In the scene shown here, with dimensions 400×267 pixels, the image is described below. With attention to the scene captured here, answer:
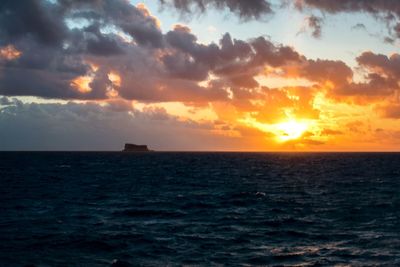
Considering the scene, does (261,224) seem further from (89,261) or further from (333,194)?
(333,194)

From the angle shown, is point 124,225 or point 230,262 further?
point 124,225

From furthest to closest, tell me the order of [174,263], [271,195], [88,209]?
1. [271,195]
2. [88,209]
3. [174,263]

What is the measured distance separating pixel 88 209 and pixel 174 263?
2380cm

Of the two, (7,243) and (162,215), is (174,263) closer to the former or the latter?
(7,243)

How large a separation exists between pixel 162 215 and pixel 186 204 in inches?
322

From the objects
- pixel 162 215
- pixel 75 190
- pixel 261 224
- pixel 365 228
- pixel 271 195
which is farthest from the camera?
pixel 75 190

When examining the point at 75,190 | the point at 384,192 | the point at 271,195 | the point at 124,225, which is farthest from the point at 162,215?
the point at 384,192

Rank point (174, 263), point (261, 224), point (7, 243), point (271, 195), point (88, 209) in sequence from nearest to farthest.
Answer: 1. point (174, 263)
2. point (7, 243)
3. point (261, 224)
4. point (88, 209)
5. point (271, 195)

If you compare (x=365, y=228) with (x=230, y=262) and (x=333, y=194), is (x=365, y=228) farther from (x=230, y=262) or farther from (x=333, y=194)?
(x=333, y=194)

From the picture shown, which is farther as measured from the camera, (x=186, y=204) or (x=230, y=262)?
(x=186, y=204)

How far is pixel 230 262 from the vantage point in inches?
1082

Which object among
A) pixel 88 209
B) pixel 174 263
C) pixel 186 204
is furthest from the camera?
pixel 186 204

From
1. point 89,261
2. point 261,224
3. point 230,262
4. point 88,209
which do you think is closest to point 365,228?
point 261,224

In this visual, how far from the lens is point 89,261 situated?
27.9 m
